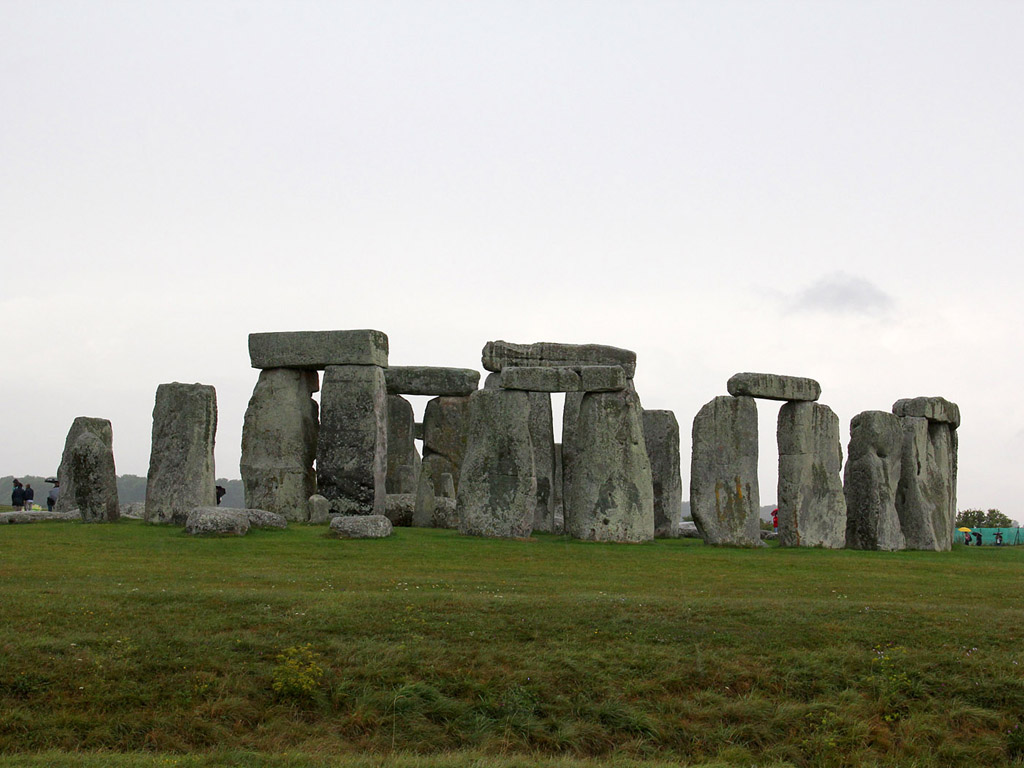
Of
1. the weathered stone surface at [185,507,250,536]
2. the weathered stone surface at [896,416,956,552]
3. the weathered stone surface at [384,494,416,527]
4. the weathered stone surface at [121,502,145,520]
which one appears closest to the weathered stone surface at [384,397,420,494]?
the weathered stone surface at [384,494,416,527]

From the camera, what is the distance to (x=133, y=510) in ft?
77.3

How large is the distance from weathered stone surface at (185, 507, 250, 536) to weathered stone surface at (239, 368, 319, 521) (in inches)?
213

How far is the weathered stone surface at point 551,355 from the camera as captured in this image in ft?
85.1

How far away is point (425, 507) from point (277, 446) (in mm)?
3687

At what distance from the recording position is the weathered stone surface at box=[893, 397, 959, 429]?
24.0 metres

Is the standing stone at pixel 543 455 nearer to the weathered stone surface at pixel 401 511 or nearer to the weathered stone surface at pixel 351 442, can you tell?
the weathered stone surface at pixel 401 511

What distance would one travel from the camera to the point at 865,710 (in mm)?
10102

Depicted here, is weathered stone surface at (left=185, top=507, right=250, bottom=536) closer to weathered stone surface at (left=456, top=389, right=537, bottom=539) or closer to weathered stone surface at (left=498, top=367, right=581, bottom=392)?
weathered stone surface at (left=456, top=389, right=537, bottom=539)

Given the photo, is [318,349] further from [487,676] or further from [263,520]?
[487,676]

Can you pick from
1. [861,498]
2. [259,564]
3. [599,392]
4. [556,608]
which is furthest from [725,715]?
[861,498]

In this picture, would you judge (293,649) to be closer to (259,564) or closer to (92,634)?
(92,634)

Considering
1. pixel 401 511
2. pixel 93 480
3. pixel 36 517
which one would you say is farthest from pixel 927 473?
pixel 36 517

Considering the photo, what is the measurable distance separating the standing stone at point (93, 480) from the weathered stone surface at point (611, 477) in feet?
27.8

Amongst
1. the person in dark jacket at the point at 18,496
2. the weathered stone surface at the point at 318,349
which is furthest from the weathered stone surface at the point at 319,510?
the person in dark jacket at the point at 18,496
